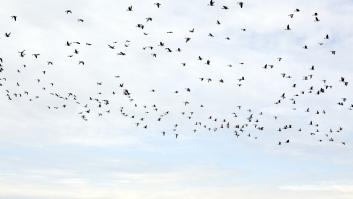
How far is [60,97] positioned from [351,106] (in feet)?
122

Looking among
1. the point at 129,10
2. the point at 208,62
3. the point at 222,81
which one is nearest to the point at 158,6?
the point at 129,10

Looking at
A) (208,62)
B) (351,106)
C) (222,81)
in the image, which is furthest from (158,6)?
(351,106)

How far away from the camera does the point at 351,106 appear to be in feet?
295

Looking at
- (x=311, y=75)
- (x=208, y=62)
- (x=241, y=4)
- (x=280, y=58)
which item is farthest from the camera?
(x=311, y=75)

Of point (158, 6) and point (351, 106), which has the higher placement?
point (158, 6)

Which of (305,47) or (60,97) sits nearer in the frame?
(305,47)

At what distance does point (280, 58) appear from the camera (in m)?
83.0

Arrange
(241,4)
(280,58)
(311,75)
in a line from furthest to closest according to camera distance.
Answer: (311,75) → (280,58) → (241,4)

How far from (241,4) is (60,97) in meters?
30.4

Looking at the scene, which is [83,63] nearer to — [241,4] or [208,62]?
[208,62]

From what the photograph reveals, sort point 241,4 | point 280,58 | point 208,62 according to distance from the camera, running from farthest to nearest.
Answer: point 280,58 < point 208,62 < point 241,4

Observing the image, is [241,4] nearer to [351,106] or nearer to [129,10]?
[129,10]

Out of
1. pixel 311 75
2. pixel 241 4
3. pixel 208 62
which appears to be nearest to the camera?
pixel 241 4

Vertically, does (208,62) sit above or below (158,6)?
below
